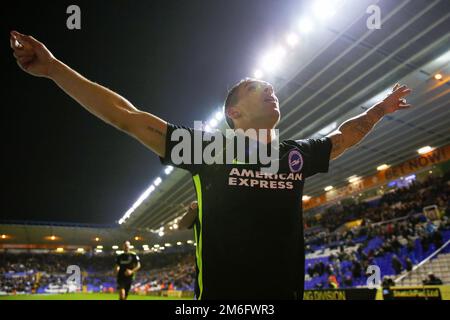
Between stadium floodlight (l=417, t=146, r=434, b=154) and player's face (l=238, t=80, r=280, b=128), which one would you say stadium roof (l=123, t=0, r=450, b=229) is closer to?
stadium floodlight (l=417, t=146, r=434, b=154)

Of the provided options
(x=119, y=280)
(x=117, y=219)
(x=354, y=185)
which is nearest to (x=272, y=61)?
(x=119, y=280)

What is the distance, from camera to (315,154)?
2.07 m

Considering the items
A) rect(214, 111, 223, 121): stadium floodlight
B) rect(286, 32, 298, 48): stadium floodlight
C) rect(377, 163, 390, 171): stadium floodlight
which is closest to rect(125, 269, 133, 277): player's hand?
rect(214, 111, 223, 121): stadium floodlight

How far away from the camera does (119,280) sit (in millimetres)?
11531

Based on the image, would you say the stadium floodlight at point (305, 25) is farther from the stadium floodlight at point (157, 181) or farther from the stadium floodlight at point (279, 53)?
the stadium floodlight at point (157, 181)

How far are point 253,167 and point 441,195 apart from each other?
2155 centimetres

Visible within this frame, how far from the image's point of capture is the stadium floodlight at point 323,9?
11.1m

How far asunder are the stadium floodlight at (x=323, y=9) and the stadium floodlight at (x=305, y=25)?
1.41 feet

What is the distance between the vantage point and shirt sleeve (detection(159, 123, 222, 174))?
1.64 m

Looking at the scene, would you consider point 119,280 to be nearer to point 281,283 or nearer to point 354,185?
point 281,283

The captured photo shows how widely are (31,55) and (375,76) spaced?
14.6m

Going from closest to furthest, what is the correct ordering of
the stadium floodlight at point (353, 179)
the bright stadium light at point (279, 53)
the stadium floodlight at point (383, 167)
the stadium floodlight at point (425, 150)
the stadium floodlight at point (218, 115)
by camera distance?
the bright stadium light at point (279, 53) → the stadium floodlight at point (218, 115) → the stadium floodlight at point (425, 150) → the stadium floodlight at point (383, 167) → the stadium floodlight at point (353, 179)

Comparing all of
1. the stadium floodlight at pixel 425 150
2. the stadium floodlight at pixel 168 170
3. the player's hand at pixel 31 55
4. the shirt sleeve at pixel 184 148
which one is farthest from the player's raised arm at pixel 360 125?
the stadium floodlight at pixel 168 170

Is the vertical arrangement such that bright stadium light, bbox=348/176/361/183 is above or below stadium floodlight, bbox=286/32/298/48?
below
